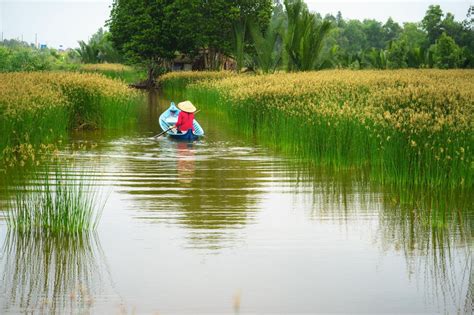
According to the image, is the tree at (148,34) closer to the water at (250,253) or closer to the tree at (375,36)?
the water at (250,253)

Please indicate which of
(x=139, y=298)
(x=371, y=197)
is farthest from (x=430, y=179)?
(x=139, y=298)

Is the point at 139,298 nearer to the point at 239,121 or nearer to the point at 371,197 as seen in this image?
the point at 371,197

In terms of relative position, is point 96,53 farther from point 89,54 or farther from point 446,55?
point 446,55

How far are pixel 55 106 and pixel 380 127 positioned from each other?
799cm

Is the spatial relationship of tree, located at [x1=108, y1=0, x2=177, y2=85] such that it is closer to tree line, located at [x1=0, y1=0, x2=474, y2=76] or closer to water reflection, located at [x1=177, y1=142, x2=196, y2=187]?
tree line, located at [x1=0, y1=0, x2=474, y2=76]

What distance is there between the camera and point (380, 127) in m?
13.3

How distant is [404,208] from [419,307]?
13.7 feet

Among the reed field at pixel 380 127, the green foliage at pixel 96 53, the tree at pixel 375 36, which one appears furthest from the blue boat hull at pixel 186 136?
the tree at pixel 375 36

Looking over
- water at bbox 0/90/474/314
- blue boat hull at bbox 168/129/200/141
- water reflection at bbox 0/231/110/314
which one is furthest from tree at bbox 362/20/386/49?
water reflection at bbox 0/231/110/314

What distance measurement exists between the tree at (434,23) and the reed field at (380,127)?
44342 mm

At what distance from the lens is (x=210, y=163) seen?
15352 mm

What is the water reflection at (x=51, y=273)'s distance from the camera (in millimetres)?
6281

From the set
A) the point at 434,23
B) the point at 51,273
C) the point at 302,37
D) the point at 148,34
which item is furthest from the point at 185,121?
the point at 434,23

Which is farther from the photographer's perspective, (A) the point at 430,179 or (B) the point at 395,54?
(B) the point at 395,54
